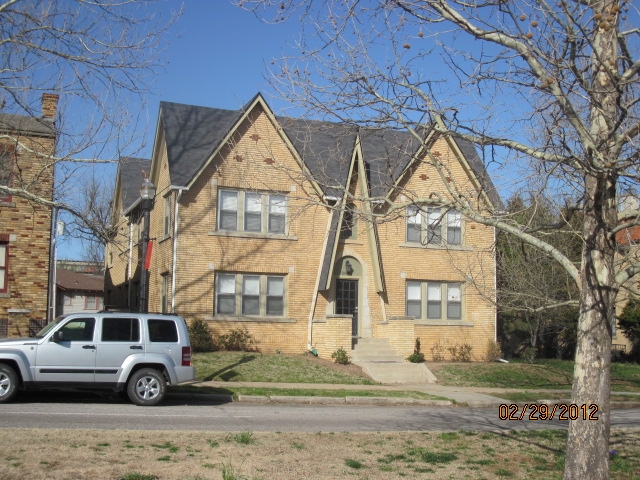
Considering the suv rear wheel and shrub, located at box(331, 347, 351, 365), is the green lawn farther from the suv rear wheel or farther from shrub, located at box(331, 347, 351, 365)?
the suv rear wheel

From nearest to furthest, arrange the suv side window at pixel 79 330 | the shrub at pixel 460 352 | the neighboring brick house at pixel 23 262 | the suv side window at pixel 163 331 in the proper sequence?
the suv side window at pixel 79 330
the suv side window at pixel 163 331
the neighboring brick house at pixel 23 262
the shrub at pixel 460 352

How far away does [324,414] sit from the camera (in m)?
15.1

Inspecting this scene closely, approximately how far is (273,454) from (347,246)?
57.5ft

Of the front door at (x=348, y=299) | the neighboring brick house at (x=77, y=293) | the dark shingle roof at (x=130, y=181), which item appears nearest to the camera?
the front door at (x=348, y=299)

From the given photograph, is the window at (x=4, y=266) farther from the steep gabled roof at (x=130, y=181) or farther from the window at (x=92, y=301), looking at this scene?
the window at (x=92, y=301)

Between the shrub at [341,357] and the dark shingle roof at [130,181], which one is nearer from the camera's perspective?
the shrub at [341,357]

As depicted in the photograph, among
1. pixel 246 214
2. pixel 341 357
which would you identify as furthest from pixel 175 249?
pixel 341 357

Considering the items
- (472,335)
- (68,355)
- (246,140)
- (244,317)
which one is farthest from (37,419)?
(472,335)

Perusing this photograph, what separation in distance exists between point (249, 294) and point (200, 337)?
2528 mm

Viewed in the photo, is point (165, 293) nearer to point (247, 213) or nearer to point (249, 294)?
point (249, 294)

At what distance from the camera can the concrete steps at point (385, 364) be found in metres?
23.2

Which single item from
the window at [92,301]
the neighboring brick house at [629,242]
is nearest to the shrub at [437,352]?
the neighboring brick house at [629,242]

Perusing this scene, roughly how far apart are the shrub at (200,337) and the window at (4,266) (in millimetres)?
5748

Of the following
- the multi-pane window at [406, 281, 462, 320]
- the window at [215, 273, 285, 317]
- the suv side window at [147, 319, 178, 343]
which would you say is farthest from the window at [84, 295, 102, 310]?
the suv side window at [147, 319, 178, 343]
